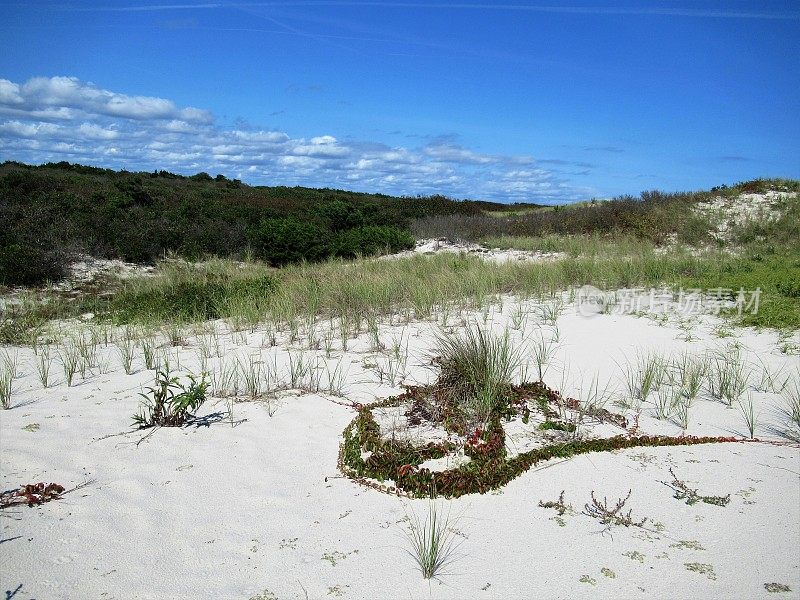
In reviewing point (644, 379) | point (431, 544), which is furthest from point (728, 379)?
point (431, 544)

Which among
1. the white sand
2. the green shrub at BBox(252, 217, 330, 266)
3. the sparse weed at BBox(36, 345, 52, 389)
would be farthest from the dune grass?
the green shrub at BBox(252, 217, 330, 266)

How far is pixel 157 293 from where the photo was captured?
1054cm

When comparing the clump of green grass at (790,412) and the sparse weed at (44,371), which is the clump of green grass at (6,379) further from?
the clump of green grass at (790,412)

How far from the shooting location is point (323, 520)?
348 centimetres

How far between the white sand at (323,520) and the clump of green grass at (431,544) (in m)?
0.06

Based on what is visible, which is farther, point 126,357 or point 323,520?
point 126,357

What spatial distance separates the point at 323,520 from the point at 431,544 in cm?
80

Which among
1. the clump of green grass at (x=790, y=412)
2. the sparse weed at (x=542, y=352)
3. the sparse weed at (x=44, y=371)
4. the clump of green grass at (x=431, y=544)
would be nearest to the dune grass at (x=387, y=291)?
the sparse weed at (x=44, y=371)

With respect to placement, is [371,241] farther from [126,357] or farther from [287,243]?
[126,357]

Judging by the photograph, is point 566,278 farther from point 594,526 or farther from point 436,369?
point 594,526

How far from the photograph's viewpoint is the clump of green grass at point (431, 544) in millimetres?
2963

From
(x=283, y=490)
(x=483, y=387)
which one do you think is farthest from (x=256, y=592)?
(x=483, y=387)

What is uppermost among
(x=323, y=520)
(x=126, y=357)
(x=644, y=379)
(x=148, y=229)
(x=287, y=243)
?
(x=148, y=229)

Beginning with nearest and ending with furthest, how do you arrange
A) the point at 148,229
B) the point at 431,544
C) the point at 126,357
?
the point at 431,544 < the point at 126,357 < the point at 148,229
